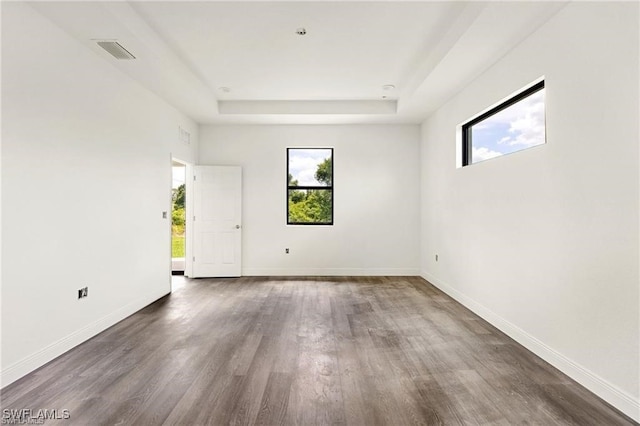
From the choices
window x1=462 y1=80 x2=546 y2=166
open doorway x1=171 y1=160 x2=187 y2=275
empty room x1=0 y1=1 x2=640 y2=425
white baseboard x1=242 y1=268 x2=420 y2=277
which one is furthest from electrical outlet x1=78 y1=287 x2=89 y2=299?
open doorway x1=171 y1=160 x2=187 y2=275

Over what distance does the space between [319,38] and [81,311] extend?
3.33m

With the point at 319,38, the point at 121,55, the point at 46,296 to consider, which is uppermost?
the point at 319,38

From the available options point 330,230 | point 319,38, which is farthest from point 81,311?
point 330,230

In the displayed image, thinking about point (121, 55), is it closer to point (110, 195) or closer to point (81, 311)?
point (110, 195)

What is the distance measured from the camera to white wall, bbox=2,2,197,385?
2.35 meters

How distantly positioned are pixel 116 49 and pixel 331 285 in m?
4.00

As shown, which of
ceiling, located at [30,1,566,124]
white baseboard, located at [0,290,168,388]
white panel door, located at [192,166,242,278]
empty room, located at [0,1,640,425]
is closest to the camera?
empty room, located at [0,1,640,425]

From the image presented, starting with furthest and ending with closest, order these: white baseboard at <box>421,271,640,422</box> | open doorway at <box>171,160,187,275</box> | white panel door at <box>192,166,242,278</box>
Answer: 1. open doorway at <box>171,160,187,275</box>
2. white panel door at <box>192,166,242,278</box>
3. white baseboard at <box>421,271,640,422</box>

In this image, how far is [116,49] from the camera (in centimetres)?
310

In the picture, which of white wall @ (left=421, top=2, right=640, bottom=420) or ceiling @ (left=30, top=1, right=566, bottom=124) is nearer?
white wall @ (left=421, top=2, right=640, bottom=420)

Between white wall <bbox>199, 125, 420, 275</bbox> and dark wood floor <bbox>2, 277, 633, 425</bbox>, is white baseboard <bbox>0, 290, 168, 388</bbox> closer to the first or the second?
dark wood floor <bbox>2, 277, 633, 425</bbox>

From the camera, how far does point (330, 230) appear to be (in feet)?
20.2

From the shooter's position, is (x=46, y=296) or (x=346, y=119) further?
(x=346, y=119)

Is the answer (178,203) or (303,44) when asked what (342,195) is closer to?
(303,44)
